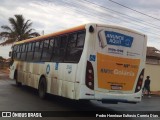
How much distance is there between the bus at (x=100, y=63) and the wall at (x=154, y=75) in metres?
17.0

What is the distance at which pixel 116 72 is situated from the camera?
1223cm

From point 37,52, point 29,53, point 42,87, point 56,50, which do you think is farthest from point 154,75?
point 56,50

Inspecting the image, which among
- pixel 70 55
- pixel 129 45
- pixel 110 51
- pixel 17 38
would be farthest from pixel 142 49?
pixel 17 38

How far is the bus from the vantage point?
1174 centimetres

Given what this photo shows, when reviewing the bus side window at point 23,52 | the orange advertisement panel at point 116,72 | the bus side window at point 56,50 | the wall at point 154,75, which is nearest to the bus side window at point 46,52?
the bus side window at point 56,50

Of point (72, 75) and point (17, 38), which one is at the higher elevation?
point (17, 38)

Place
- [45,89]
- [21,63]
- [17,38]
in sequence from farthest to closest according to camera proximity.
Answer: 1. [17,38]
2. [21,63]
3. [45,89]

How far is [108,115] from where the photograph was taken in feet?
40.1

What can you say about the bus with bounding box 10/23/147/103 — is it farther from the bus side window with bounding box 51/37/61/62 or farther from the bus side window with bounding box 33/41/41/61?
the bus side window with bounding box 33/41/41/61

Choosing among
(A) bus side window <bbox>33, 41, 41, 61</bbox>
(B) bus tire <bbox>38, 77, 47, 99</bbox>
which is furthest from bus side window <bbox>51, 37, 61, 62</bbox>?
(A) bus side window <bbox>33, 41, 41, 61</bbox>

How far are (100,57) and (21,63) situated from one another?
32.4ft

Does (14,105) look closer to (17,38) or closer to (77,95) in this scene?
(77,95)

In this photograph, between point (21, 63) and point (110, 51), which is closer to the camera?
point (110, 51)

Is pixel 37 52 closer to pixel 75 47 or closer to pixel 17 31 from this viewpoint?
pixel 75 47
